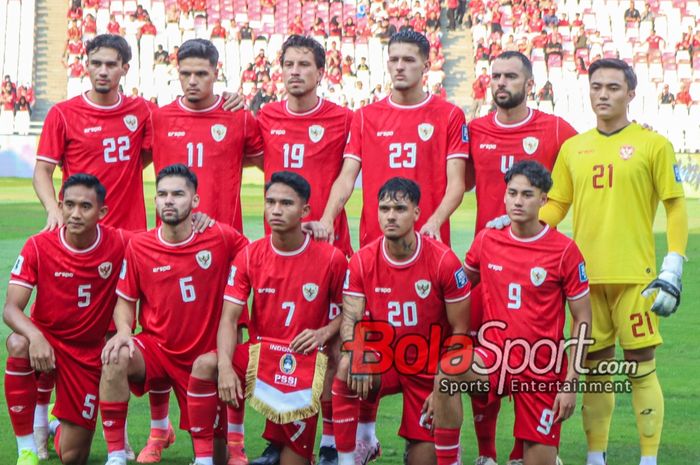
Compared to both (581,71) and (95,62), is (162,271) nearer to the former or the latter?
(95,62)

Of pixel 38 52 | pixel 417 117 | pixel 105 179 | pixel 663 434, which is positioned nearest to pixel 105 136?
pixel 105 179

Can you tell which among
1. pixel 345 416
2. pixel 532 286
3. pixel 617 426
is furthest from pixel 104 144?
pixel 617 426

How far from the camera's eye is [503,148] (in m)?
6.15

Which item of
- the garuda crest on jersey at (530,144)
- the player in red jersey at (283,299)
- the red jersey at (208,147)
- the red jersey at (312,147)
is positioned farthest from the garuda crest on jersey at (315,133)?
the garuda crest on jersey at (530,144)

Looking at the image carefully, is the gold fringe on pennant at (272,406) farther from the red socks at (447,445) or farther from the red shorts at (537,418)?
the red shorts at (537,418)

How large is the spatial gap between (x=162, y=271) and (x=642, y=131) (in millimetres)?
2633

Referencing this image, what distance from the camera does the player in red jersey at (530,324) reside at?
5.36 m

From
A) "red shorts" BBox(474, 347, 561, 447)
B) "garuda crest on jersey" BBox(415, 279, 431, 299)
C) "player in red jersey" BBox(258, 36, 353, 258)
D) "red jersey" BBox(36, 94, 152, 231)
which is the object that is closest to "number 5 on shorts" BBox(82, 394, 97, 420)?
"red jersey" BBox(36, 94, 152, 231)

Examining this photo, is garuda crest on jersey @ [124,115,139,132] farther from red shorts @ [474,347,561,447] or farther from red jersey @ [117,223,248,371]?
red shorts @ [474,347,561,447]

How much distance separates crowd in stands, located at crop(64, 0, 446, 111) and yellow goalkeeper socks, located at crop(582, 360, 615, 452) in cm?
2012

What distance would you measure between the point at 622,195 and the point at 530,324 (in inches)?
34.1

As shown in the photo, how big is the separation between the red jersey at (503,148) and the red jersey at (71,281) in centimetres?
204

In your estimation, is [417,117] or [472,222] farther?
[472,222]

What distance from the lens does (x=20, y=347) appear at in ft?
18.6
